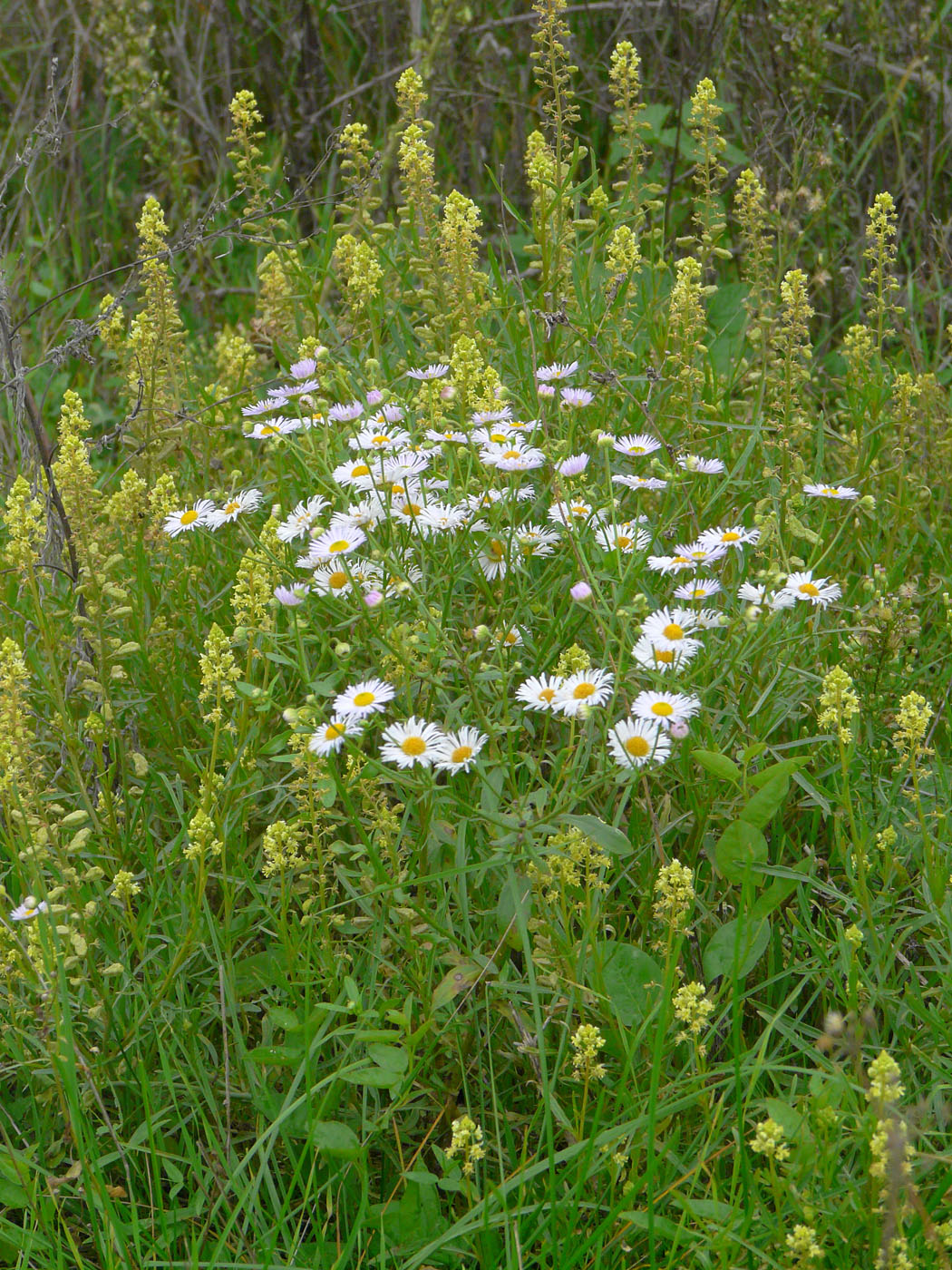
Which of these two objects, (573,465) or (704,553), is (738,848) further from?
(573,465)

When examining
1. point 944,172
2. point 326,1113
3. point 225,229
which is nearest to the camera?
point 326,1113

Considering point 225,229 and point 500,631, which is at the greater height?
point 225,229

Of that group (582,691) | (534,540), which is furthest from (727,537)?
(582,691)

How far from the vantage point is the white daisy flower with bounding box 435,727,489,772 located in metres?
1.49

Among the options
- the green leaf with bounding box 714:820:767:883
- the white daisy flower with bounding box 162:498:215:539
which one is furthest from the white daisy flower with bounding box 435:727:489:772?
the white daisy flower with bounding box 162:498:215:539

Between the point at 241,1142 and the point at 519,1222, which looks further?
the point at 241,1142

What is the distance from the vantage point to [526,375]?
2434 mm

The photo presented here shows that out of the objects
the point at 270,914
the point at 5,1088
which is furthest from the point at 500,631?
the point at 5,1088

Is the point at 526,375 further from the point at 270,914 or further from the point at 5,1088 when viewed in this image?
the point at 5,1088

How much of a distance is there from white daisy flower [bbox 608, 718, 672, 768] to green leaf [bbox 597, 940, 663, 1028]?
0.27 meters

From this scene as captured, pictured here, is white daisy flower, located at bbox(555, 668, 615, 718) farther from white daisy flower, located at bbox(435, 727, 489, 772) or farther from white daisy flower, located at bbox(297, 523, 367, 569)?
white daisy flower, located at bbox(297, 523, 367, 569)

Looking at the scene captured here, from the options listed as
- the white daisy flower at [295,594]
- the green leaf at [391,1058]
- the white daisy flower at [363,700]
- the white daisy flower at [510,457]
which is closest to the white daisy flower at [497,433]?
the white daisy flower at [510,457]

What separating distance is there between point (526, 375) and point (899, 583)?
0.80m

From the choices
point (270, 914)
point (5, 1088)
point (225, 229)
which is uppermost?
point (225, 229)
